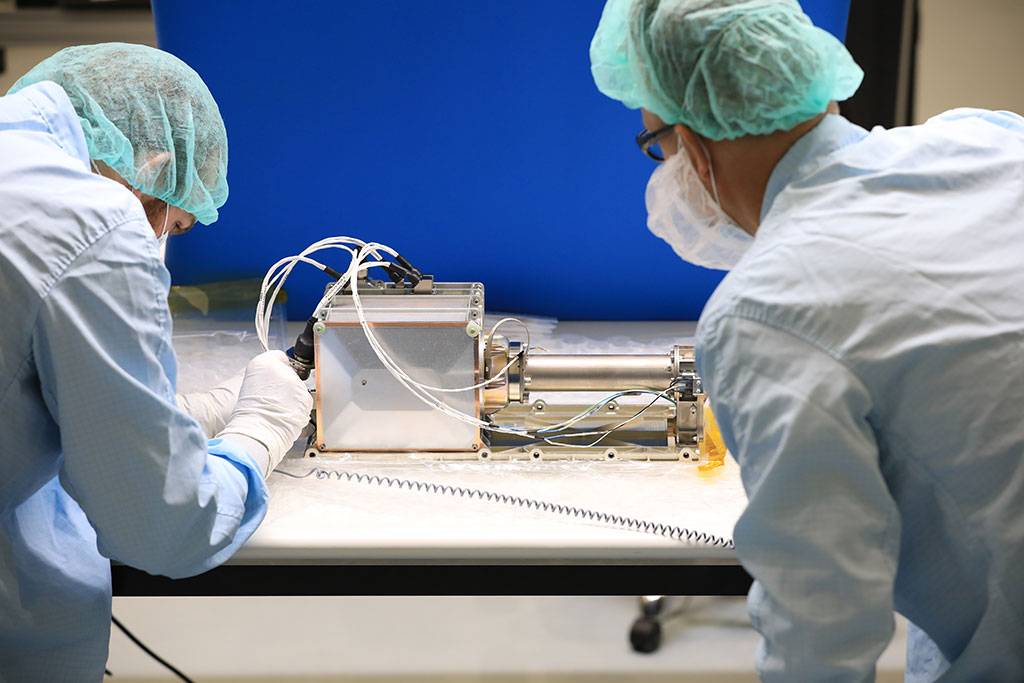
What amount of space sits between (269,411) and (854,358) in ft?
3.10

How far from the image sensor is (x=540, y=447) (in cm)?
184

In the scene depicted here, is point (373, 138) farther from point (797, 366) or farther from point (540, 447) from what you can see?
point (797, 366)

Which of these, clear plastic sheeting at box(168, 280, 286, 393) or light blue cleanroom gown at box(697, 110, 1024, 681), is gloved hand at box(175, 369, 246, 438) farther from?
light blue cleanroom gown at box(697, 110, 1024, 681)

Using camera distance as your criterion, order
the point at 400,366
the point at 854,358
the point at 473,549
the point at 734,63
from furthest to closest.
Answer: the point at 400,366, the point at 473,549, the point at 734,63, the point at 854,358

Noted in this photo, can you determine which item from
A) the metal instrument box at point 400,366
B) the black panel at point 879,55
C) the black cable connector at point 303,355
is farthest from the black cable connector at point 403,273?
the black panel at point 879,55

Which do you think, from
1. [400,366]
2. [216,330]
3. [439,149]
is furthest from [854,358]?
[216,330]

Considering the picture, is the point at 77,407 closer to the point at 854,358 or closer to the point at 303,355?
the point at 303,355

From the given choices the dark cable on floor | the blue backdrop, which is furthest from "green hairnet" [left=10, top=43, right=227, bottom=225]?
the blue backdrop

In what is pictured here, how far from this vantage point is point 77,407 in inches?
47.3

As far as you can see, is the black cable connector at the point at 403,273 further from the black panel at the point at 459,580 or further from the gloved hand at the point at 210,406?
the black panel at the point at 459,580

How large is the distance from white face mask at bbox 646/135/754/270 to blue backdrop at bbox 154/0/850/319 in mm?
1080

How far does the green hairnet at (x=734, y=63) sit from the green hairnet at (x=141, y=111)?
1.94 ft

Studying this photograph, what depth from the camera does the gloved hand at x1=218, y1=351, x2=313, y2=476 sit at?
1638 mm

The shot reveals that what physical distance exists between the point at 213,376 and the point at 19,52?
2.93 ft
